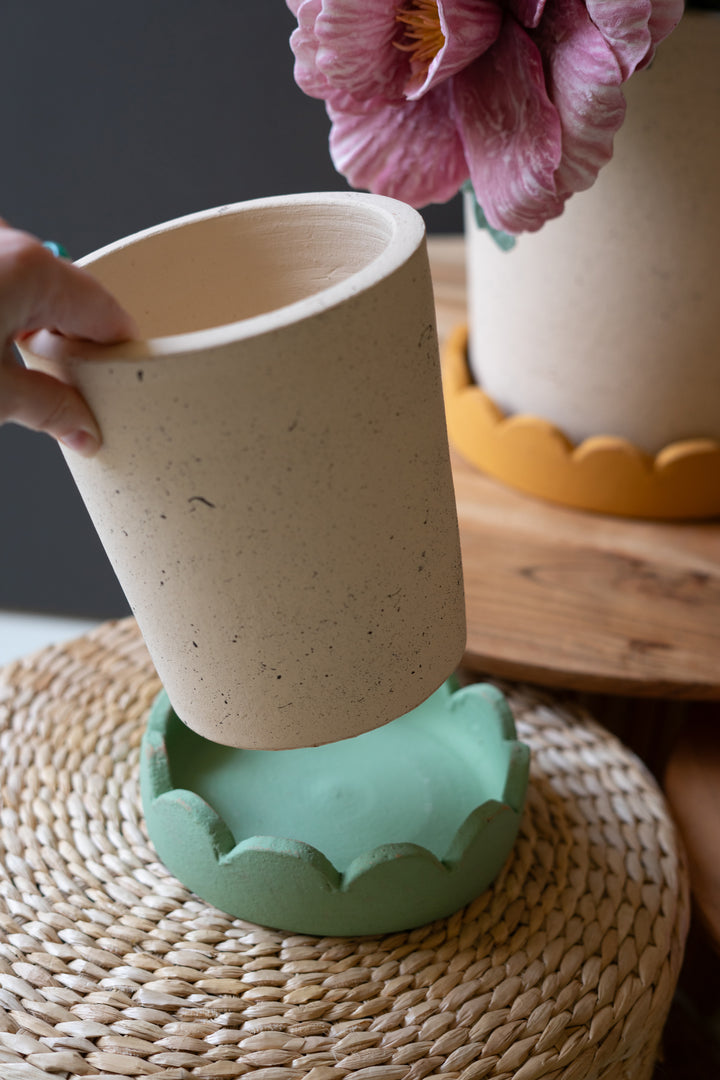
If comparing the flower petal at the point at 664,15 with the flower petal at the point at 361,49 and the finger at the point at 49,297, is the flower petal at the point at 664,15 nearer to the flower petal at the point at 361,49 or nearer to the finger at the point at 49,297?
the flower petal at the point at 361,49

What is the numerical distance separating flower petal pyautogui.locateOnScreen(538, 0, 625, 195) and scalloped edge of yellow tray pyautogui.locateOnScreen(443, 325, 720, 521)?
0.79 feet

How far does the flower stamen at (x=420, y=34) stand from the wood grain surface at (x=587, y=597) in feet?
1.03

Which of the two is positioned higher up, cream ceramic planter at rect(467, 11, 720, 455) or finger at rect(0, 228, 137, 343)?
finger at rect(0, 228, 137, 343)

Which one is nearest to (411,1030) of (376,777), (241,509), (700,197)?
(376,777)

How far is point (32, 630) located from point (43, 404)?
974mm

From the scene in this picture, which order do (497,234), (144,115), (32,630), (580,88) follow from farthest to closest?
1. (32,630)
2. (144,115)
3. (497,234)
4. (580,88)

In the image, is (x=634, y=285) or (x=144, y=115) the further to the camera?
(x=144, y=115)

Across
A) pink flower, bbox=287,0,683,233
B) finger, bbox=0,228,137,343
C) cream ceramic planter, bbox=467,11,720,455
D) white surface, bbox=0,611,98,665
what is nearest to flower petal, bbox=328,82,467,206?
pink flower, bbox=287,0,683,233

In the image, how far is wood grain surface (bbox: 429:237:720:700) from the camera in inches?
24.1

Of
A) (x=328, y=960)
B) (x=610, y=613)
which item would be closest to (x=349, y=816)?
(x=328, y=960)

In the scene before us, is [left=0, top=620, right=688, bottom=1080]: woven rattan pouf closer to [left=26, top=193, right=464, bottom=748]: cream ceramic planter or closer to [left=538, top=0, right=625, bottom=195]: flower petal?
[left=26, top=193, right=464, bottom=748]: cream ceramic planter

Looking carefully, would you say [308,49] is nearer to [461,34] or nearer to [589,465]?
[461,34]

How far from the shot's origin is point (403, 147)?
0.54 metres

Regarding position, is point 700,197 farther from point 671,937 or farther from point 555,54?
point 671,937
